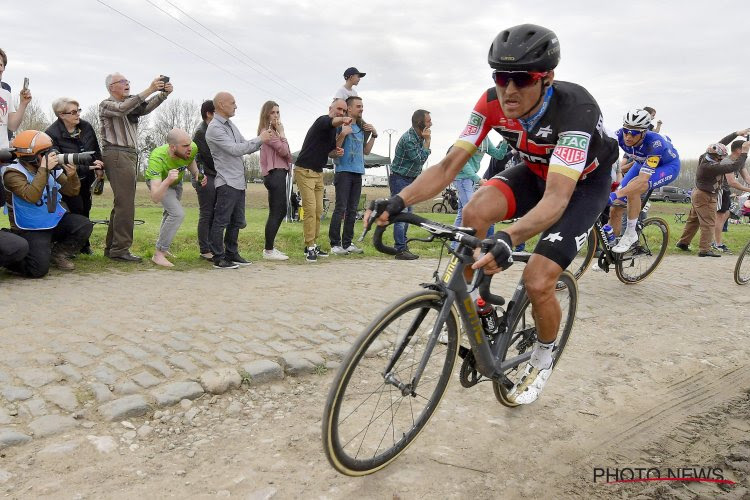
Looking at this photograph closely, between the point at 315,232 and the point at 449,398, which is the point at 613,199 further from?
the point at 449,398

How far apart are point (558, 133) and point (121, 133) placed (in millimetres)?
6083

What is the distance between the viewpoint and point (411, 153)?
9.27 m

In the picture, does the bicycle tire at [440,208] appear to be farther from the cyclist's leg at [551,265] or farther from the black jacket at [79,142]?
the cyclist's leg at [551,265]

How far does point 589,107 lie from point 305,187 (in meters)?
5.60

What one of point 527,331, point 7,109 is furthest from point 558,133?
point 7,109

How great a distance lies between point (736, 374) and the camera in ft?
16.1

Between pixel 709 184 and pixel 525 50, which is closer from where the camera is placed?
pixel 525 50

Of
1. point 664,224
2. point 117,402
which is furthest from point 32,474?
point 664,224

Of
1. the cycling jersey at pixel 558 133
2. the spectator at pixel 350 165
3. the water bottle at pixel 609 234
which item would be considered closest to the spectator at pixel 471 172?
the spectator at pixel 350 165

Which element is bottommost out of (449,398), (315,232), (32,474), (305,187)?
(32,474)

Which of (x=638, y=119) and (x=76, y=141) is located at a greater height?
(x=638, y=119)

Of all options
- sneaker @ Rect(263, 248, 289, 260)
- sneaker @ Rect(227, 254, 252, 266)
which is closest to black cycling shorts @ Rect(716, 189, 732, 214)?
sneaker @ Rect(263, 248, 289, 260)

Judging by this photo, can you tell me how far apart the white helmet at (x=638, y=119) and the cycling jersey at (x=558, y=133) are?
4.40 m

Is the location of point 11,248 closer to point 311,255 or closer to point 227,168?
point 227,168
